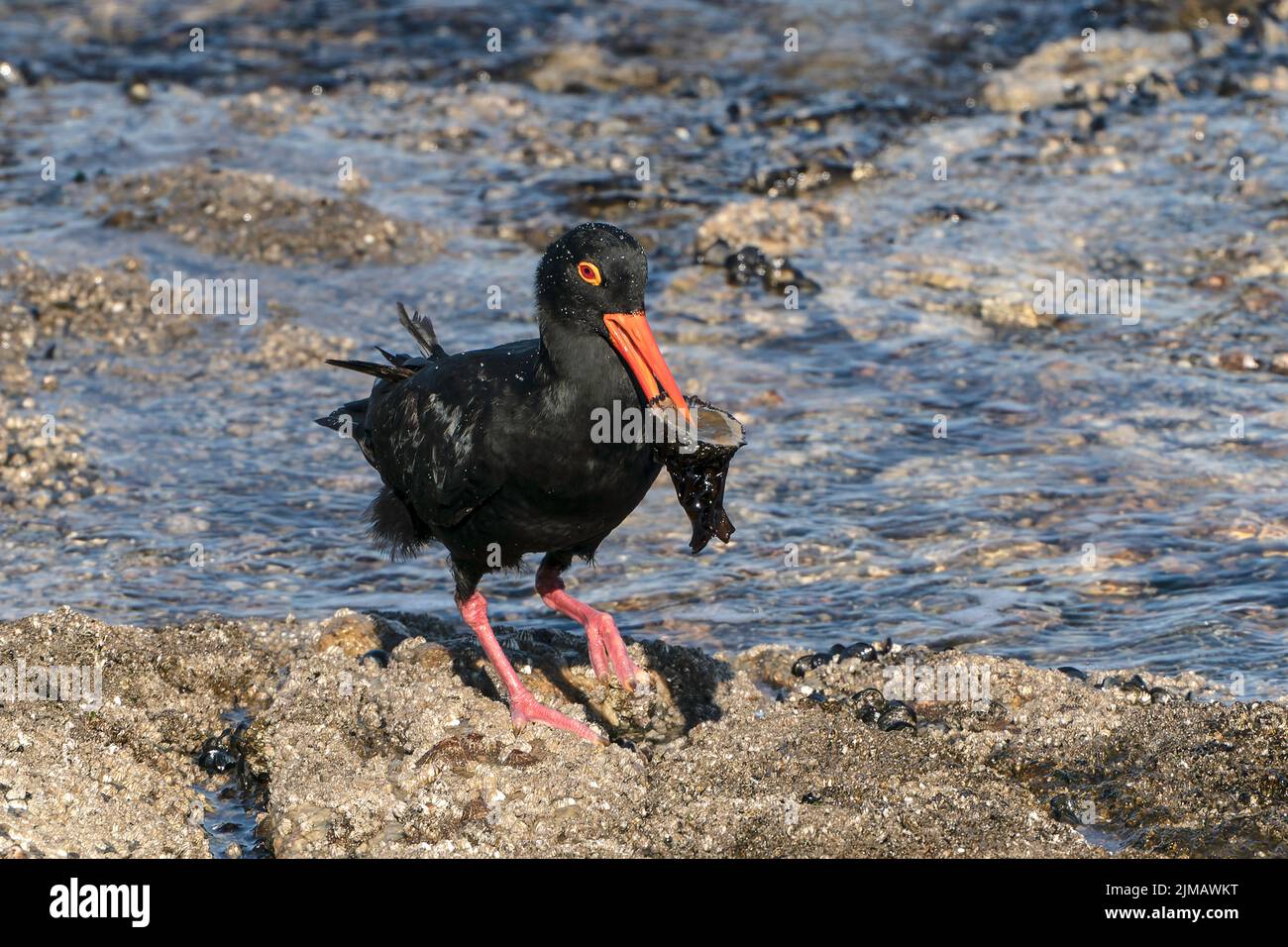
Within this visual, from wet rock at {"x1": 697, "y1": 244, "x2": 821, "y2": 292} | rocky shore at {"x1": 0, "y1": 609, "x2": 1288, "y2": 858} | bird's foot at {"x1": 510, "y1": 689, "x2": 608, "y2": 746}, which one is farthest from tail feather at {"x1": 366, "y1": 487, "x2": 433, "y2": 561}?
wet rock at {"x1": 697, "y1": 244, "x2": 821, "y2": 292}

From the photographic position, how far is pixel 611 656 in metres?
6.05

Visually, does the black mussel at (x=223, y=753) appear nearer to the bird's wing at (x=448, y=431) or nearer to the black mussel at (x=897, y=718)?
the bird's wing at (x=448, y=431)

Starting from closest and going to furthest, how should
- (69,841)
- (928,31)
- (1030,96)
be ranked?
(69,841) < (1030,96) < (928,31)

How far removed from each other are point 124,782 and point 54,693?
0.71m

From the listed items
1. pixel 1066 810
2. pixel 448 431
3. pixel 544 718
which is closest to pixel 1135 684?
pixel 1066 810

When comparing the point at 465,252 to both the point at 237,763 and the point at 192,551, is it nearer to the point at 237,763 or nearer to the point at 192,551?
the point at 192,551

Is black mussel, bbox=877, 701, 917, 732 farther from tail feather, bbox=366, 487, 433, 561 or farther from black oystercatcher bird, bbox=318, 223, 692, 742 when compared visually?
tail feather, bbox=366, 487, 433, 561

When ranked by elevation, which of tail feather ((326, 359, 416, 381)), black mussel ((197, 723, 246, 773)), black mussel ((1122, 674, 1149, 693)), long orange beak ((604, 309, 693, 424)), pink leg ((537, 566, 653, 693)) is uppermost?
long orange beak ((604, 309, 693, 424))

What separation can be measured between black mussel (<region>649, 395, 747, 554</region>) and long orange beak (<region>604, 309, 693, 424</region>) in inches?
3.9

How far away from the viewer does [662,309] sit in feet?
34.8

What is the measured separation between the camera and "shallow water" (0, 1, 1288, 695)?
286 inches

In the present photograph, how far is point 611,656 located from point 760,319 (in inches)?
187

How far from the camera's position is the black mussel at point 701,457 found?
5320 mm

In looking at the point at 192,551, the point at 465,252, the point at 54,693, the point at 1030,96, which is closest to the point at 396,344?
the point at 465,252
